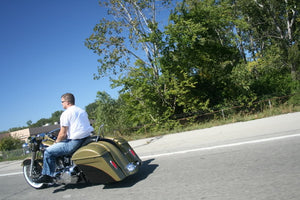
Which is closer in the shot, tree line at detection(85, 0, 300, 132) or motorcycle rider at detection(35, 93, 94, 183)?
motorcycle rider at detection(35, 93, 94, 183)

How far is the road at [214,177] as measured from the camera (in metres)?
3.22

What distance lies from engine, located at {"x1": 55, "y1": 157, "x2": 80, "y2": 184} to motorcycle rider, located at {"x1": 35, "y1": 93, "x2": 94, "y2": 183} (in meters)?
0.13

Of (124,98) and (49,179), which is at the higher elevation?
(124,98)

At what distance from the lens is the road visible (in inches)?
127

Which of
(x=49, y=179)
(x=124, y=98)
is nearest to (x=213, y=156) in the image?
(x=49, y=179)

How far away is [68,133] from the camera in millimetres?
4551

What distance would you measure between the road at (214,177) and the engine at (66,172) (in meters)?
0.27

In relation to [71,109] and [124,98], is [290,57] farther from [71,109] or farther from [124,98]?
[71,109]

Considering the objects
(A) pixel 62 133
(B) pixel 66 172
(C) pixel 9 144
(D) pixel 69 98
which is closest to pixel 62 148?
(A) pixel 62 133

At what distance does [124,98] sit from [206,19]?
755 cm

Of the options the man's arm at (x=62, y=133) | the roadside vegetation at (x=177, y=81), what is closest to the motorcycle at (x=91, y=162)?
the man's arm at (x=62, y=133)

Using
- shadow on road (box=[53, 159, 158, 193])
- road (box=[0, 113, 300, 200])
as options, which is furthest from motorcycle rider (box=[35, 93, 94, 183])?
road (box=[0, 113, 300, 200])

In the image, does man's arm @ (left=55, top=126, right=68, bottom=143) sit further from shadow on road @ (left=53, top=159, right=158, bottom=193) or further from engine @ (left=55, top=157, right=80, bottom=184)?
shadow on road @ (left=53, top=159, right=158, bottom=193)

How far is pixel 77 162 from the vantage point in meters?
4.25
